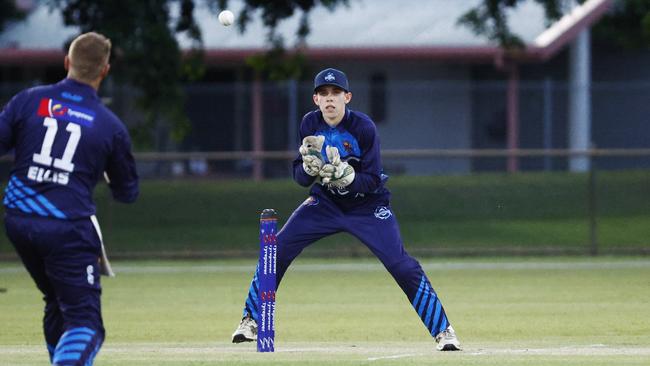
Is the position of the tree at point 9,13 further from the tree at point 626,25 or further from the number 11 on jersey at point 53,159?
the number 11 on jersey at point 53,159

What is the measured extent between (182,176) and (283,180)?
1607mm

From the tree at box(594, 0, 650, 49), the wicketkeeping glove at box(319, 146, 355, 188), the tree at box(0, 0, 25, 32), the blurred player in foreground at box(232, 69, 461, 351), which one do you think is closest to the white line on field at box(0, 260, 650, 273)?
the tree at box(594, 0, 650, 49)

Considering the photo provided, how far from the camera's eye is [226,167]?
76.1 feet

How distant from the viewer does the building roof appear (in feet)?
99.9

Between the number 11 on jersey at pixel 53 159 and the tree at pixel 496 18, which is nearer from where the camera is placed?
the number 11 on jersey at pixel 53 159

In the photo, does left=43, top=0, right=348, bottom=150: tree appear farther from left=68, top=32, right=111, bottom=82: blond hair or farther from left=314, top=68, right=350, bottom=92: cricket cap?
left=68, top=32, right=111, bottom=82: blond hair

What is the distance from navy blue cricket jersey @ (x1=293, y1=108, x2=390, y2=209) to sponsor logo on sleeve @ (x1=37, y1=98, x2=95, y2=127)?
279 cm

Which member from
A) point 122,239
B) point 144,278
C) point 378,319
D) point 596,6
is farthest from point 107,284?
point 596,6

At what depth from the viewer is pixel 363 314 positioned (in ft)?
44.8

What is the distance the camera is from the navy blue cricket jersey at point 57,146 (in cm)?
737

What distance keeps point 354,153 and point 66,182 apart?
3.15 meters

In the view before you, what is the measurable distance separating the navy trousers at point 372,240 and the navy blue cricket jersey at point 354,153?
0.09 m

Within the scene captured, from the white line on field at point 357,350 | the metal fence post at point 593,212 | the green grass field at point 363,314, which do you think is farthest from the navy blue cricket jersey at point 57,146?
the metal fence post at point 593,212

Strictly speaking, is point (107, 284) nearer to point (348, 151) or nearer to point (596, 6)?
point (348, 151)
